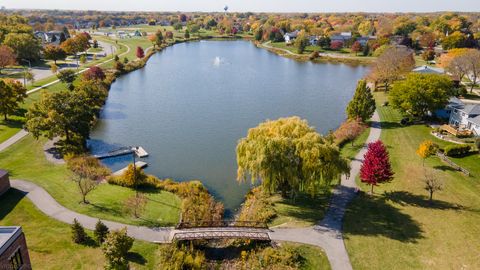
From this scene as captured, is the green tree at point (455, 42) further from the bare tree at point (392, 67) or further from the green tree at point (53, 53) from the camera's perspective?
the green tree at point (53, 53)

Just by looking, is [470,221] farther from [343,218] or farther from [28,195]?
[28,195]

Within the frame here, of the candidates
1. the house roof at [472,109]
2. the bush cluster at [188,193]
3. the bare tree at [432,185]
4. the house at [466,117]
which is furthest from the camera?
the house roof at [472,109]

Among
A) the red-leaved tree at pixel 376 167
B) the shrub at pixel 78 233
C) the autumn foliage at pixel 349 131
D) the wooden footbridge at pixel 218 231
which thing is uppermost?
the red-leaved tree at pixel 376 167

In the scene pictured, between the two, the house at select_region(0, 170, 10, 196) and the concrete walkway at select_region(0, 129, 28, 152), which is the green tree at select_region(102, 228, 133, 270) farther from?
the concrete walkway at select_region(0, 129, 28, 152)

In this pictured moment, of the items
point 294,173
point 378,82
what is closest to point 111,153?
point 294,173

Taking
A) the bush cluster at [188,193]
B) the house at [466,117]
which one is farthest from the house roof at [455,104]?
the bush cluster at [188,193]

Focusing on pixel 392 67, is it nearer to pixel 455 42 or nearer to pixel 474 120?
pixel 474 120

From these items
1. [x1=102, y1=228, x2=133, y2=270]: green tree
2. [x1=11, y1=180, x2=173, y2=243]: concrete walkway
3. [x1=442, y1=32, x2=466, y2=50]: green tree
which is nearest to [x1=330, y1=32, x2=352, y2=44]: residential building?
[x1=442, y1=32, x2=466, y2=50]: green tree

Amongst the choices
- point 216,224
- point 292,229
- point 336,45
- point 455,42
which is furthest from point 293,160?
point 336,45
